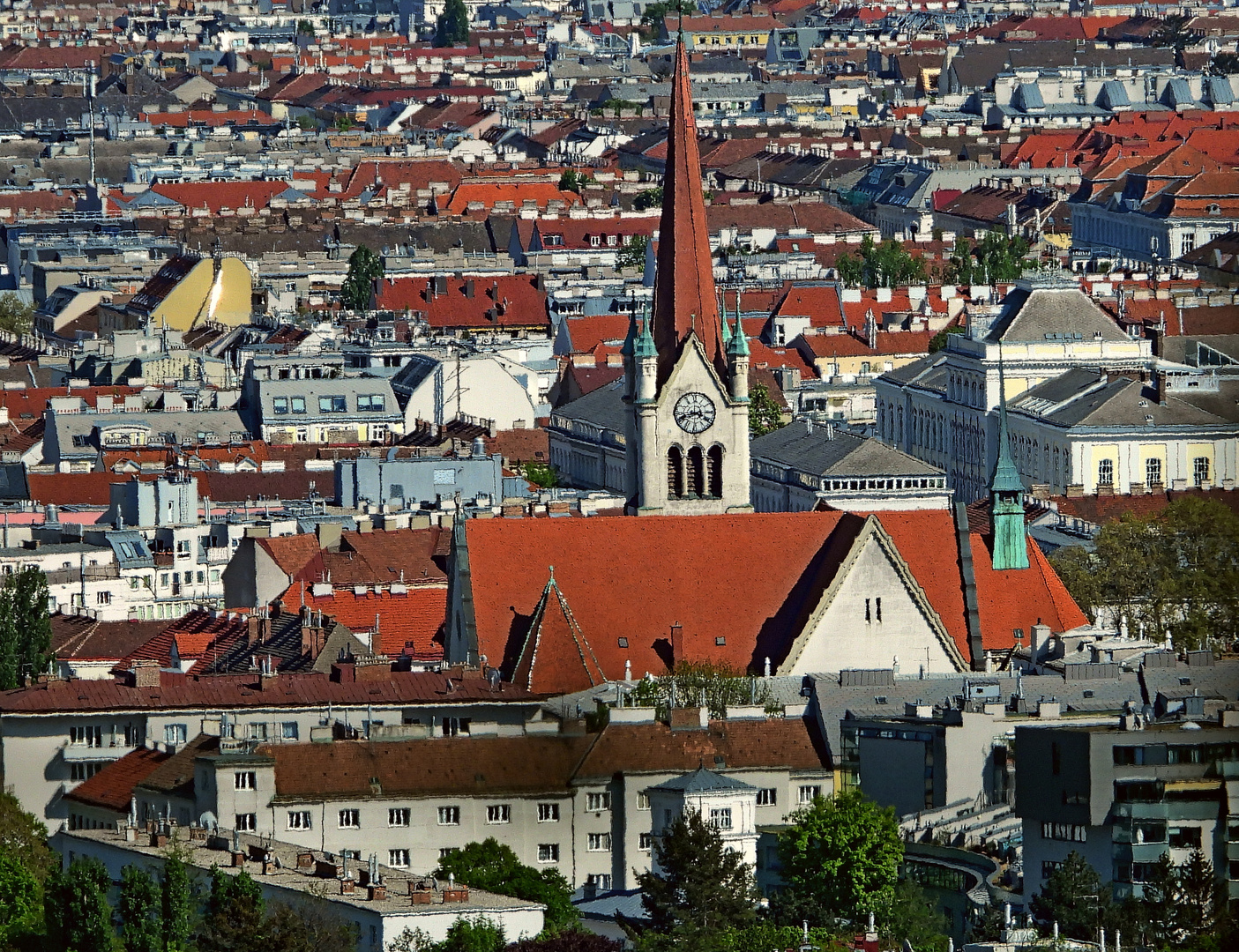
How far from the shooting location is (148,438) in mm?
136125

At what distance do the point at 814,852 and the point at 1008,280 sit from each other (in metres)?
110

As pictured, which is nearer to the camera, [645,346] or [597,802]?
[597,802]

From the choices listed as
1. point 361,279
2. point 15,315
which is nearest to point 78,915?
point 361,279

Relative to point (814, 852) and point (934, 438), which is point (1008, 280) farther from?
point (814, 852)

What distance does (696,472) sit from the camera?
96688 mm

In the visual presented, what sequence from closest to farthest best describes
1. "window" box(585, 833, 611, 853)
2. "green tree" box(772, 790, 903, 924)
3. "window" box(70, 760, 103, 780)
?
"green tree" box(772, 790, 903, 924) → "window" box(585, 833, 611, 853) → "window" box(70, 760, 103, 780)

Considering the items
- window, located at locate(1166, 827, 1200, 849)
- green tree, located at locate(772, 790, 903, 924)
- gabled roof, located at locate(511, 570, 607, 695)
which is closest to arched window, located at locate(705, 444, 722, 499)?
gabled roof, located at locate(511, 570, 607, 695)

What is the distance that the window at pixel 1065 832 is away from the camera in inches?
2795

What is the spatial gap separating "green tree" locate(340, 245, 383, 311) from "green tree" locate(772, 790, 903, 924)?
10144cm

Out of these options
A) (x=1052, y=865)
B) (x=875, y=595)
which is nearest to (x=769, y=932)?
(x=1052, y=865)

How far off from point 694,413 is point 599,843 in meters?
19.4

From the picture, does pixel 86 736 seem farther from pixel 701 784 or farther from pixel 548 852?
pixel 701 784

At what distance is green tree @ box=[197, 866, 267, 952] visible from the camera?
210 feet

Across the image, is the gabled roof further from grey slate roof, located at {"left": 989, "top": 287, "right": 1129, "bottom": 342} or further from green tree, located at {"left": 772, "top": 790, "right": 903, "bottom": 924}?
grey slate roof, located at {"left": 989, "top": 287, "right": 1129, "bottom": 342}
